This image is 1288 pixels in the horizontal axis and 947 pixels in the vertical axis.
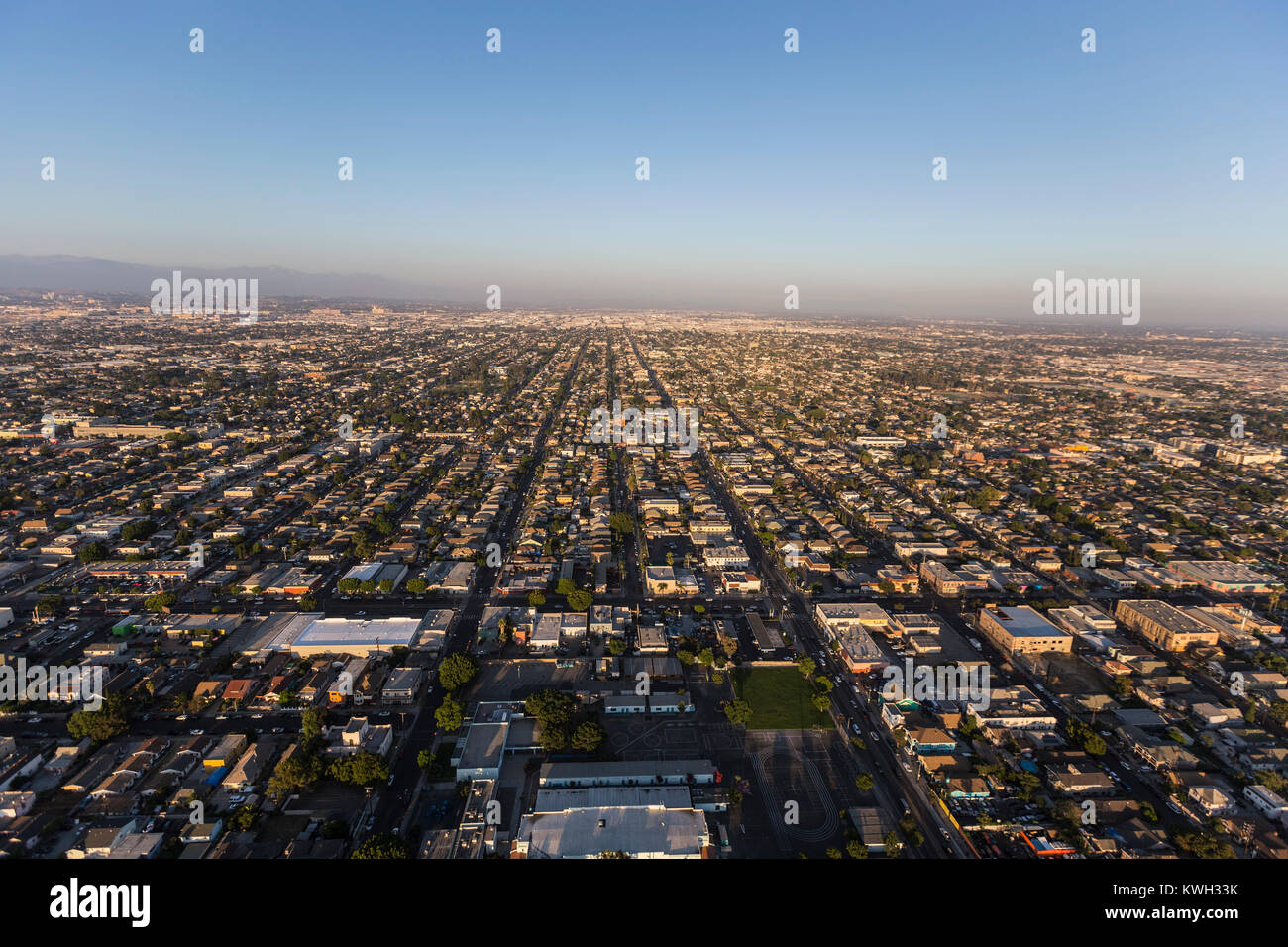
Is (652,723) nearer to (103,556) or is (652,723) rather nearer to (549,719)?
(549,719)

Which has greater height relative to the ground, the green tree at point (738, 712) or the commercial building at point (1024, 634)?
the commercial building at point (1024, 634)

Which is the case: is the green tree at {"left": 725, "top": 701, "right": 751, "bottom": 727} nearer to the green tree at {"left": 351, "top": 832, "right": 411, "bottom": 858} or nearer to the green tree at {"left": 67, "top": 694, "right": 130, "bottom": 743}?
the green tree at {"left": 351, "top": 832, "right": 411, "bottom": 858}

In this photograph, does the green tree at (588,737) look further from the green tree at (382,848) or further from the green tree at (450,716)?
the green tree at (382,848)

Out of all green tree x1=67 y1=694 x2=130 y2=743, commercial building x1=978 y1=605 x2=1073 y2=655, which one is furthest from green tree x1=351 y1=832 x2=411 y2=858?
commercial building x1=978 y1=605 x2=1073 y2=655

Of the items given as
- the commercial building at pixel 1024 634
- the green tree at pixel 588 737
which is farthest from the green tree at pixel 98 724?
the commercial building at pixel 1024 634

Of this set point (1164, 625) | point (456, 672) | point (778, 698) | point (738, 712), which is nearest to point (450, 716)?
point (456, 672)

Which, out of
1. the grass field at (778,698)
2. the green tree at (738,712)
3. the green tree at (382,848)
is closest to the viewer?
the green tree at (382,848)

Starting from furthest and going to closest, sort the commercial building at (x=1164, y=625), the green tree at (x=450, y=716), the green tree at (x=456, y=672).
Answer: the commercial building at (x=1164, y=625)
the green tree at (x=456, y=672)
the green tree at (x=450, y=716)

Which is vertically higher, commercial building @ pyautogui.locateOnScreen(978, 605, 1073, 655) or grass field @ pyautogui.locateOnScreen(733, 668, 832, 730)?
commercial building @ pyautogui.locateOnScreen(978, 605, 1073, 655)
